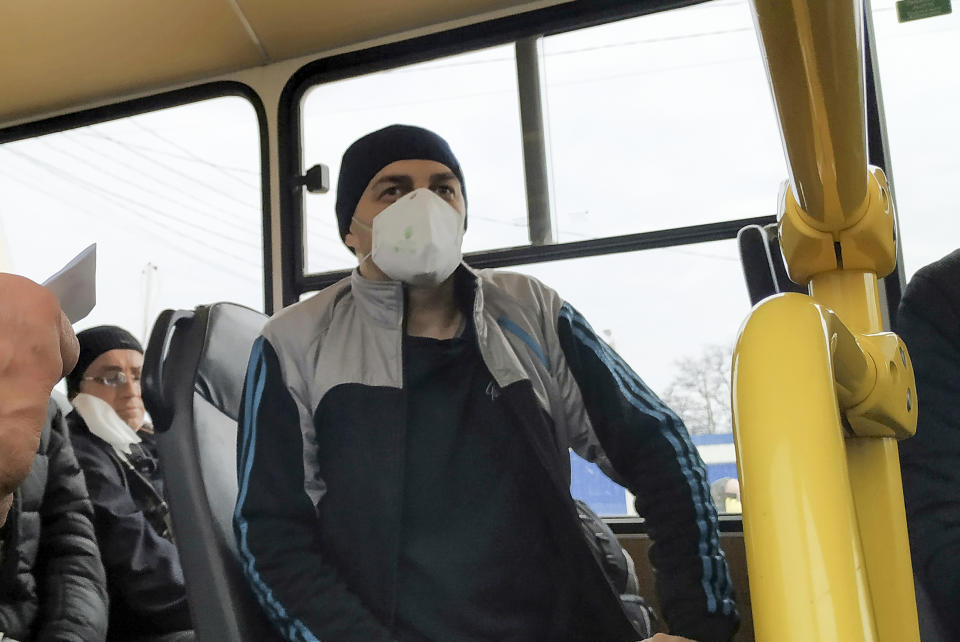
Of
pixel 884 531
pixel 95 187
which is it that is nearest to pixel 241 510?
pixel 884 531

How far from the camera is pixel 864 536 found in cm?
40

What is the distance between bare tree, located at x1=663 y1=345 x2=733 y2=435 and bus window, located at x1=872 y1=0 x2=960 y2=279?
0.53 metres

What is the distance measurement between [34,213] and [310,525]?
2.41 m

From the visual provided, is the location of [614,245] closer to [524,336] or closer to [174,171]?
[524,336]

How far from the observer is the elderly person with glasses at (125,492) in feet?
6.84

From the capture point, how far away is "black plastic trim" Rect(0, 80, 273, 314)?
8.82 ft

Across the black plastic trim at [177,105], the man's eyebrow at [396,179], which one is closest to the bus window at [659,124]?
the man's eyebrow at [396,179]

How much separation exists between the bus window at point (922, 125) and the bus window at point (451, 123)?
98 cm

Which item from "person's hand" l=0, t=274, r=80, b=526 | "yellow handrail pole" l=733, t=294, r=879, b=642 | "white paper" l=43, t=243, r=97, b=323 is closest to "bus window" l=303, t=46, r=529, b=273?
"white paper" l=43, t=243, r=97, b=323

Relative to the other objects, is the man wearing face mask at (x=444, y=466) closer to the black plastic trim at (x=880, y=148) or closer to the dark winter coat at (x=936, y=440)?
the dark winter coat at (x=936, y=440)

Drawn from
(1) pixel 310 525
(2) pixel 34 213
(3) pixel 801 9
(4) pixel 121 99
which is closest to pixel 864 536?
(3) pixel 801 9

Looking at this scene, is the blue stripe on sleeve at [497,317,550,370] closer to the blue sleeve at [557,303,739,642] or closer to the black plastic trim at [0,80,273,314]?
the blue sleeve at [557,303,739,642]

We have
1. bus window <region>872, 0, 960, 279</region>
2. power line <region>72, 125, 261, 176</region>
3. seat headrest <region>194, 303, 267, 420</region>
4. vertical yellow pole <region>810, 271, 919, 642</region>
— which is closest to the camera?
vertical yellow pole <region>810, 271, 919, 642</region>

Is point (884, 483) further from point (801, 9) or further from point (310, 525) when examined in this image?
point (310, 525)
